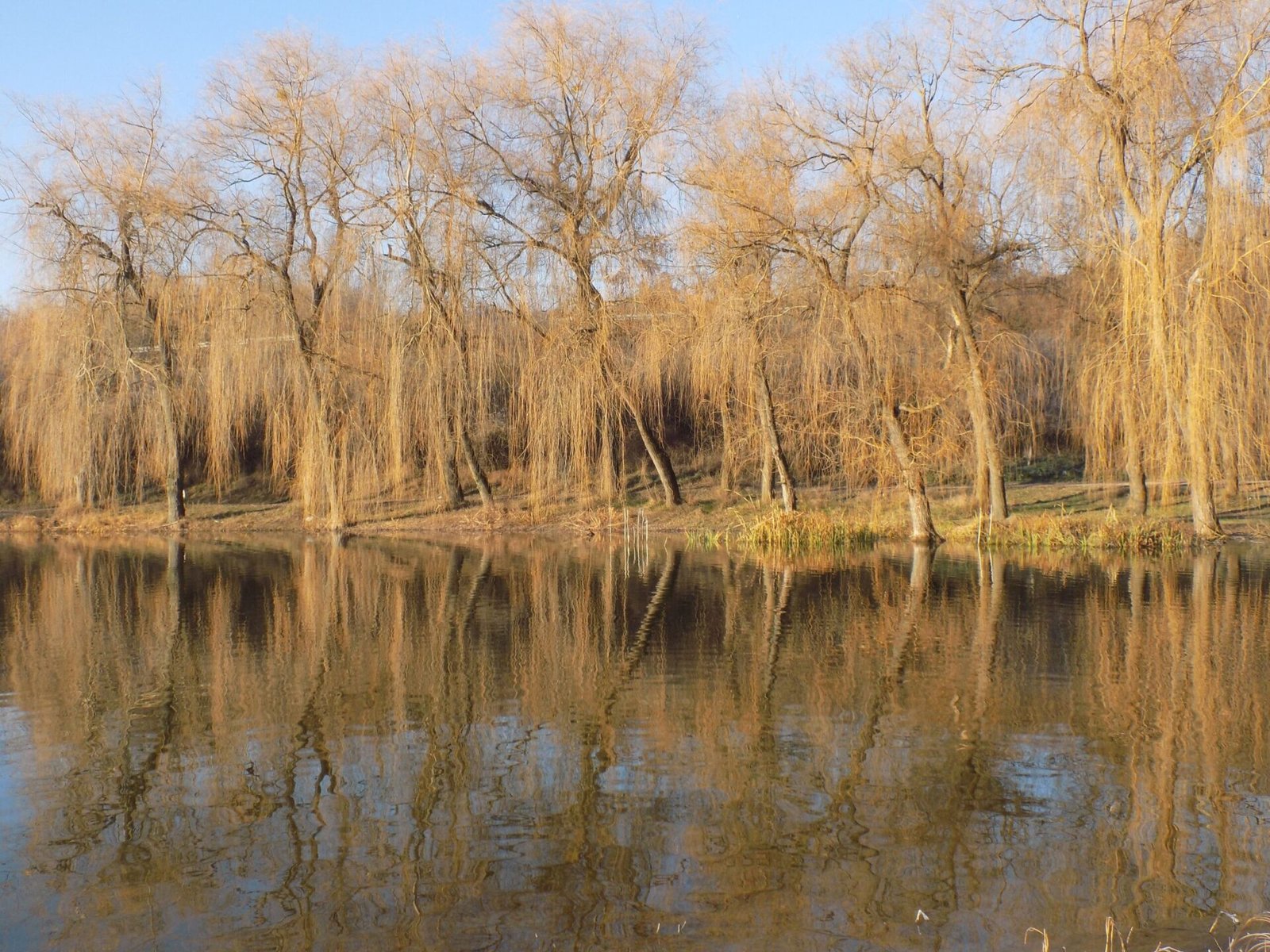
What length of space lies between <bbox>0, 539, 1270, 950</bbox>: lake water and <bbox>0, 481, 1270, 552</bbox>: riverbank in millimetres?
6388

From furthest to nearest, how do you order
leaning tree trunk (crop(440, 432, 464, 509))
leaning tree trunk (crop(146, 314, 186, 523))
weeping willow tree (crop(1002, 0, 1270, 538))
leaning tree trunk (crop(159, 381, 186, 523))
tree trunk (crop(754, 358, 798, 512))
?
leaning tree trunk (crop(159, 381, 186, 523)) → leaning tree trunk (crop(146, 314, 186, 523)) → leaning tree trunk (crop(440, 432, 464, 509)) → tree trunk (crop(754, 358, 798, 512)) → weeping willow tree (crop(1002, 0, 1270, 538))

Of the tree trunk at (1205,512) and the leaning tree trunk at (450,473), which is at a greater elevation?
the leaning tree trunk at (450,473)

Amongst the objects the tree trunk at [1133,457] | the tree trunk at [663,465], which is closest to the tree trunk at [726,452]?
the tree trunk at [663,465]

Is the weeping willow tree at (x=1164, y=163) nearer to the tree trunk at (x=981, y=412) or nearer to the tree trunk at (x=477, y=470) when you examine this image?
the tree trunk at (x=981, y=412)

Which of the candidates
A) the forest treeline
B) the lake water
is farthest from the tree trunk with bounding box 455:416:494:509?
the lake water

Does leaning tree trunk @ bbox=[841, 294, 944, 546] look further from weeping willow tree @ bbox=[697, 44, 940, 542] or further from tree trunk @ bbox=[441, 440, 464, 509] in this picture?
tree trunk @ bbox=[441, 440, 464, 509]

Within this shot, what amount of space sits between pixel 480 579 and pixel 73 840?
33.5 ft

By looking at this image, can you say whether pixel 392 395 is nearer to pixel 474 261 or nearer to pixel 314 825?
pixel 474 261

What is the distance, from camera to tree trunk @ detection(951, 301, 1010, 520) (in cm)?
1866

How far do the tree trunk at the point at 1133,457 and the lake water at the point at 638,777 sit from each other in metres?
4.63

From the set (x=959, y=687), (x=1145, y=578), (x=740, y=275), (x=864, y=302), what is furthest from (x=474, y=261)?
(x=959, y=687)

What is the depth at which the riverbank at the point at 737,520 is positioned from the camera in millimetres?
18719

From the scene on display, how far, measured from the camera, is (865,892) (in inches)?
193

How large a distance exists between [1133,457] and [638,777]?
13.7m
